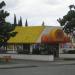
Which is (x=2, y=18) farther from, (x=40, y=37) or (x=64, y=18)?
(x=64, y=18)

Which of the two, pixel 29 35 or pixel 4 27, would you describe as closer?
pixel 4 27

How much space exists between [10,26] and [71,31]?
56.9 feet

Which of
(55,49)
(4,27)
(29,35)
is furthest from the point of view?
(55,49)

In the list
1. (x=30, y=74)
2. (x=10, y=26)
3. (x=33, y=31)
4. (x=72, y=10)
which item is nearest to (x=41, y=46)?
(x=33, y=31)

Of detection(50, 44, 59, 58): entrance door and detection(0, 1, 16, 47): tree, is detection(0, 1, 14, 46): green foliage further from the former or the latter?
detection(50, 44, 59, 58): entrance door

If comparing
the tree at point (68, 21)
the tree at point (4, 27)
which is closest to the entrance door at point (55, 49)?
the tree at point (68, 21)

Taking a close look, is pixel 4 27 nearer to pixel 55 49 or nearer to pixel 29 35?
pixel 29 35

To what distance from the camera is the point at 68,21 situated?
197ft

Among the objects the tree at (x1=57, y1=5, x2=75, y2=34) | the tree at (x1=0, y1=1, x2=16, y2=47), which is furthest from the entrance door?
the tree at (x1=0, y1=1, x2=16, y2=47)

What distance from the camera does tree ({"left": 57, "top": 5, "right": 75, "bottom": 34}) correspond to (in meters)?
59.2

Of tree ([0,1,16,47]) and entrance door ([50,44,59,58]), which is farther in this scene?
entrance door ([50,44,59,58])

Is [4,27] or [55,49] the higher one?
[4,27]

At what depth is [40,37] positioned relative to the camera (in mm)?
57156

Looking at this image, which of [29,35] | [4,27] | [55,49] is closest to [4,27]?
[4,27]
